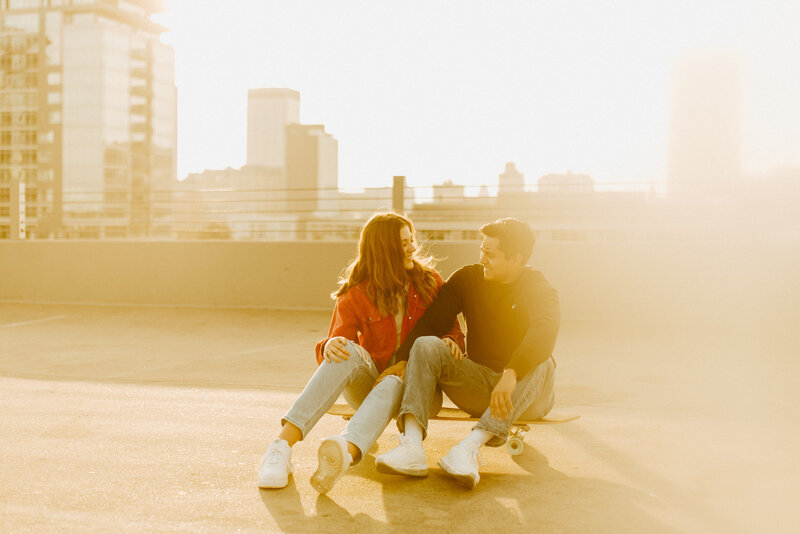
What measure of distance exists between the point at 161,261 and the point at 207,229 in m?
0.86

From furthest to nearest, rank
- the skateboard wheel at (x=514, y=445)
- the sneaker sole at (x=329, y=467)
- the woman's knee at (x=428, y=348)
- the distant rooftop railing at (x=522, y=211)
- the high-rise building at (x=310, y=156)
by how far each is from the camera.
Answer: the high-rise building at (x=310, y=156), the distant rooftop railing at (x=522, y=211), the skateboard wheel at (x=514, y=445), the woman's knee at (x=428, y=348), the sneaker sole at (x=329, y=467)

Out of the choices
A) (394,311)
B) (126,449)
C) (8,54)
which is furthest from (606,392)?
(8,54)

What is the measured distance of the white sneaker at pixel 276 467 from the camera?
12.1ft

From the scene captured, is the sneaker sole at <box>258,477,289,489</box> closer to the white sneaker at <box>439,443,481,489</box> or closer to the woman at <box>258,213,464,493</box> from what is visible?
the woman at <box>258,213,464,493</box>

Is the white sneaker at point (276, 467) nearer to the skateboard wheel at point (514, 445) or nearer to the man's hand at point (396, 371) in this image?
the man's hand at point (396, 371)

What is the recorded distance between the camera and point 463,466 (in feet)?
12.0

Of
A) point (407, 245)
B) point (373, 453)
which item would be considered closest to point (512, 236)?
point (407, 245)

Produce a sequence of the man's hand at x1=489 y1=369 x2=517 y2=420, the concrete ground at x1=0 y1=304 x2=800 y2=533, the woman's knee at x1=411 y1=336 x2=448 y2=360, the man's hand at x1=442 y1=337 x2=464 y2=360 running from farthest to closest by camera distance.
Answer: the man's hand at x1=442 y1=337 x2=464 y2=360 < the woman's knee at x1=411 y1=336 x2=448 y2=360 < the man's hand at x1=489 y1=369 x2=517 y2=420 < the concrete ground at x1=0 y1=304 x2=800 y2=533

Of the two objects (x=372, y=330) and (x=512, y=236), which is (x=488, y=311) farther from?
(x=372, y=330)

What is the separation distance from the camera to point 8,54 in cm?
12600

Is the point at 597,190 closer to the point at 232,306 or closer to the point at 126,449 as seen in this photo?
the point at 232,306

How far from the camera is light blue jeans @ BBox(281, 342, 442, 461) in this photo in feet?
12.3

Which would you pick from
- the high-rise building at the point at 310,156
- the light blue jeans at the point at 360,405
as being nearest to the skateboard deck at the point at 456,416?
the light blue jeans at the point at 360,405

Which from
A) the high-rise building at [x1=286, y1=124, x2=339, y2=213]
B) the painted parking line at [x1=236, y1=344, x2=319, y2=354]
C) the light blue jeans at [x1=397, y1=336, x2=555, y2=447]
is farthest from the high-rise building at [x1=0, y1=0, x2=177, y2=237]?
the light blue jeans at [x1=397, y1=336, x2=555, y2=447]
